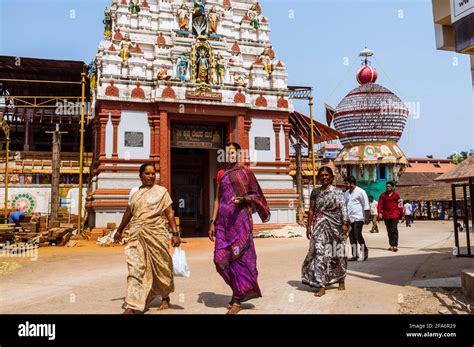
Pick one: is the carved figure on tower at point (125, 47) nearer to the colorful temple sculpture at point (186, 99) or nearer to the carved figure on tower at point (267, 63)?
the colorful temple sculpture at point (186, 99)

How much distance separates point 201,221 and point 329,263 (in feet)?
Result: 45.2

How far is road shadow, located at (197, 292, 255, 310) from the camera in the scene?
15.4 ft

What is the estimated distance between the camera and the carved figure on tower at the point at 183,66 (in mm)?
16344

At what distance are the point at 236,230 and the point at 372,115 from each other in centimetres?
2603

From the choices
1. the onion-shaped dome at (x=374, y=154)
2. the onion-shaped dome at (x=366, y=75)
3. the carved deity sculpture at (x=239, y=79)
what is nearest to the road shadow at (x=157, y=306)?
the carved deity sculpture at (x=239, y=79)

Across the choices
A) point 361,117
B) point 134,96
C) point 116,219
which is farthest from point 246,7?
point 361,117

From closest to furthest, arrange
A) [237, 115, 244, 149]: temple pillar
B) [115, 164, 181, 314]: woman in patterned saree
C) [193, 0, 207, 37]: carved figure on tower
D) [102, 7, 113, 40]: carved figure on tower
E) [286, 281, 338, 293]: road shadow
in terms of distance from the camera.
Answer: [115, 164, 181, 314]: woman in patterned saree
[286, 281, 338, 293]: road shadow
[237, 115, 244, 149]: temple pillar
[193, 0, 207, 37]: carved figure on tower
[102, 7, 113, 40]: carved figure on tower

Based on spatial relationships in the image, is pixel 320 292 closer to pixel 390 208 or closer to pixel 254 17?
pixel 390 208

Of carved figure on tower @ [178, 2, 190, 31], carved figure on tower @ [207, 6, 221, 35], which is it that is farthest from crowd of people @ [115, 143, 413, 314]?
carved figure on tower @ [207, 6, 221, 35]

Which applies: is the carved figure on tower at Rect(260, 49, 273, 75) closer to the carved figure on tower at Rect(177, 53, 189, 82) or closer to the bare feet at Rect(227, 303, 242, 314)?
the carved figure on tower at Rect(177, 53, 189, 82)

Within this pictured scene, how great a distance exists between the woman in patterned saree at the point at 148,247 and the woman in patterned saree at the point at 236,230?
0.54m

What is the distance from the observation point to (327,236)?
18.6ft

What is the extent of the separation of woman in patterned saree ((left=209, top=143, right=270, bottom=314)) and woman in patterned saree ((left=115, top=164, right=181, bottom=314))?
545 millimetres

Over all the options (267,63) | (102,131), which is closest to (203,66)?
(267,63)
